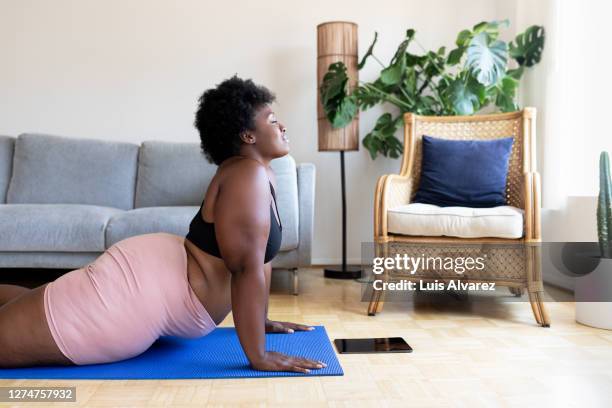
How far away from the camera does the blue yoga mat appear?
1673 millimetres

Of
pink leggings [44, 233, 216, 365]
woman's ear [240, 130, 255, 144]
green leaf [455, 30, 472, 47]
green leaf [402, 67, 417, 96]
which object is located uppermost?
green leaf [455, 30, 472, 47]

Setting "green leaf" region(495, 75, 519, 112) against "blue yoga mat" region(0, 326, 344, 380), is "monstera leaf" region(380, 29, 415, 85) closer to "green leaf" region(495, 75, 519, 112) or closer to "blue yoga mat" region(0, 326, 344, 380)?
"green leaf" region(495, 75, 519, 112)

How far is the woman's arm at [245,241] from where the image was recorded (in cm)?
159

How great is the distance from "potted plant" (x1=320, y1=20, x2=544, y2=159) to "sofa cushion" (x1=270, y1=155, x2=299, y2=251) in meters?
0.61

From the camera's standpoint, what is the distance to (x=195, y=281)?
5.66ft

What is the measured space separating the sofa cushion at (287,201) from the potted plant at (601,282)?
1352 mm

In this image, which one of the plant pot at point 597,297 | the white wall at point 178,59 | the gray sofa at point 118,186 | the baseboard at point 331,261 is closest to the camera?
the plant pot at point 597,297

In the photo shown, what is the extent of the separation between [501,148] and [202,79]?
2129 millimetres

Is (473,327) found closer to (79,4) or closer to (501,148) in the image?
(501,148)

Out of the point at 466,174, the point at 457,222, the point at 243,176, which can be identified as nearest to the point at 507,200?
the point at 466,174

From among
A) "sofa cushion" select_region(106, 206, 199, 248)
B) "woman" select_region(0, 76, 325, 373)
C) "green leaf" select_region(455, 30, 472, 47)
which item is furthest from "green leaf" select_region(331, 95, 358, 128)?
"woman" select_region(0, 76, 325, 373)

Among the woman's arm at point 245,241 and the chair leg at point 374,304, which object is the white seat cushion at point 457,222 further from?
the woman's arm at point 245,241

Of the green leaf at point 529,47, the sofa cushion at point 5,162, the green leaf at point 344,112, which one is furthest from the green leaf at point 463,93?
the sofa cushion at point 5,162

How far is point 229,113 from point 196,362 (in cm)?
77
